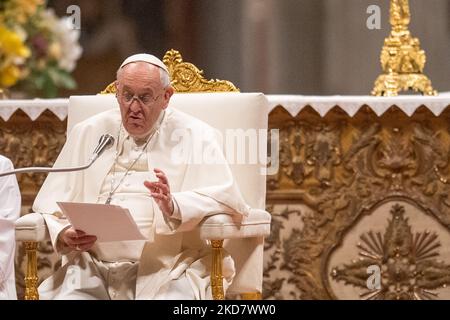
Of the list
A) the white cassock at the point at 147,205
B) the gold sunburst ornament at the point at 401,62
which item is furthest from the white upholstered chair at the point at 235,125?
the gold sunburst ornament at the point at 401,62

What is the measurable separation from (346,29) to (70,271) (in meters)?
5.06

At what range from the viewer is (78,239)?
424cm

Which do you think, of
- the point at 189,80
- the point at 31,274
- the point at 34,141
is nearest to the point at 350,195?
the point at 189,80

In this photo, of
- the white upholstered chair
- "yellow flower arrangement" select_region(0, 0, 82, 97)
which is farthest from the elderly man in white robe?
"yellow flower arrangement" select_region(0, 0, 82, 97)

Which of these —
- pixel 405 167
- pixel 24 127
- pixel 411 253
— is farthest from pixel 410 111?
pixel 24 127

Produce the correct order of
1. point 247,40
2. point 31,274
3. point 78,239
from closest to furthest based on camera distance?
1. point 78,239
2. point 31,274
3. point 247,40

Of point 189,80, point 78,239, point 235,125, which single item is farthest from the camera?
point 189,80

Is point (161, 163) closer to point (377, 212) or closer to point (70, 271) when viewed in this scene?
point (70, 271)

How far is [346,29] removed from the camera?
884cm

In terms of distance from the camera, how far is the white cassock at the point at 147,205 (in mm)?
4328

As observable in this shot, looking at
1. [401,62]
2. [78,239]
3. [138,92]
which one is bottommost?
[78,239]

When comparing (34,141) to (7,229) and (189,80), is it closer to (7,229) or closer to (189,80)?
(189,80)

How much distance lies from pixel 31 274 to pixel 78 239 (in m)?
0.37

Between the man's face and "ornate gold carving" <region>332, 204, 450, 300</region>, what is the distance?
2.42 m
